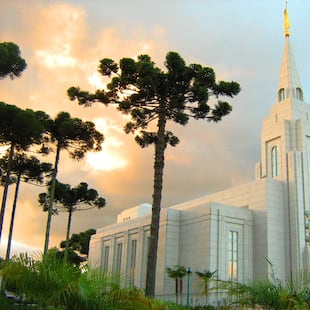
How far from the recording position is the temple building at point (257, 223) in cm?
4394

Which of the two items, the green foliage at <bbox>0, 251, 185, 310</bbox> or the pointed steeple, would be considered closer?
the green foliage at <bbox>0, 251, 185, 310</bbox>

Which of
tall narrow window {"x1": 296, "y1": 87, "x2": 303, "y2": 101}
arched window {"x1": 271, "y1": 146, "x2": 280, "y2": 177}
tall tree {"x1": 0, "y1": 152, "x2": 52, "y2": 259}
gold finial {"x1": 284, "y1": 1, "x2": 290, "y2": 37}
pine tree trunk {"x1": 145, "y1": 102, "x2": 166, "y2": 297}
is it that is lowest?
pine tree trunk {"x1": 145, "y1": 102, "x2": 166, "y2": 297}

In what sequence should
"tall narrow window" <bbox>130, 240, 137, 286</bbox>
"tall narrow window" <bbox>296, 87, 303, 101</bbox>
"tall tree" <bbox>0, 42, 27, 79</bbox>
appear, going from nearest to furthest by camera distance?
1. "tall tree" <bbox>0, 42, 27, 79</bbox>
2. "tall narrow window" <bbox>130, 240, 137, 286</bbox>
3. "tall narrow window" <bbox>296, 87, 303, 101</bbox>

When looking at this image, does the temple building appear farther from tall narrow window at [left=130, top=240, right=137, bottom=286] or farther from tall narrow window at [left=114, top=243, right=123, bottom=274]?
tall narrow window at [left=114, top=243, right=123, bottom=274]

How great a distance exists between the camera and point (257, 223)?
4597 centimetres

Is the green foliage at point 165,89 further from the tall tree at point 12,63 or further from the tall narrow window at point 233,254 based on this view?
the tall narrow window at point 233,254

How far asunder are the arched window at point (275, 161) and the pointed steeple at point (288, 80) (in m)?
5.88

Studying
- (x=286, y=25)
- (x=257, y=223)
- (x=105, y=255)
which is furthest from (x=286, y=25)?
(x=105, y=255)

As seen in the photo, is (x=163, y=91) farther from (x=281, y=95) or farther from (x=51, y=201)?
(x=281, y=95)

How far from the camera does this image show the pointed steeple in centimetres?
5178

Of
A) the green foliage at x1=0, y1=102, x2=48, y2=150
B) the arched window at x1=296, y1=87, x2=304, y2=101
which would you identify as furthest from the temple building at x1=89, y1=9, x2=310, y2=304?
the green foliage at x1=0, y1=102, x2=48, y2=150

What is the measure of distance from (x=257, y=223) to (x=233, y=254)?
A: 3.93m

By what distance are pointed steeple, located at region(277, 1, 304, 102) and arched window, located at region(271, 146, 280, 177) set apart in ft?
19.3

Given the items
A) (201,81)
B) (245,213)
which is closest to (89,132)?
(201,81)
